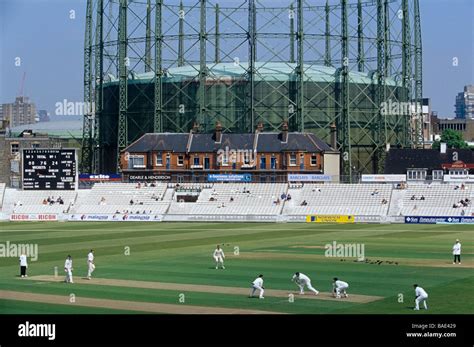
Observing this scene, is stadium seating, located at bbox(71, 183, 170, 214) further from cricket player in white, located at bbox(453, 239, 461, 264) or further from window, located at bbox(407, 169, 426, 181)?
cricket player in white, located at bbox(453, 239, 461, 264)

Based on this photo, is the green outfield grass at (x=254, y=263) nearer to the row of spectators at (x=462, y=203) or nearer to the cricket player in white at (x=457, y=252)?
the cricket player in white at (x=457, y=252)

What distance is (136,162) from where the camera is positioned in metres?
108

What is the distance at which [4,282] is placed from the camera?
4097 cm

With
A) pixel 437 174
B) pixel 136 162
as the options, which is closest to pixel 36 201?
pixel 136 162

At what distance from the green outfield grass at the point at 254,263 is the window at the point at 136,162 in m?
27.4

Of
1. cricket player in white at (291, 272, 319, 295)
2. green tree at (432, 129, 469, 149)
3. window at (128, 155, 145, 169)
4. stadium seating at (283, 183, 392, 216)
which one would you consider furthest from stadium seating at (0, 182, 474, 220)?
green tree at (432, 129, 469, 149)

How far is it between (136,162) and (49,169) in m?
14.6

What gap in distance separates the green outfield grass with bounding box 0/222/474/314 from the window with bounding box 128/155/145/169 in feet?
89.8

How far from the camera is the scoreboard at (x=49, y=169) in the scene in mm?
93062

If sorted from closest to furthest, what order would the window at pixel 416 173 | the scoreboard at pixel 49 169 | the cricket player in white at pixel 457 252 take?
1. the cricket player in white at pixel 457 252
2. the scoreboard at pixel 49 169
3. the window at pixel 416 173

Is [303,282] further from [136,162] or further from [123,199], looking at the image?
[136,162]

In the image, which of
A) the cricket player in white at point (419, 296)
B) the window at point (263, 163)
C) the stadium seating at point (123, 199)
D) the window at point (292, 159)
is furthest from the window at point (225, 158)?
the cricket player in white at point (419, 296)

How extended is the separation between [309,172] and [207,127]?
54.8ft
